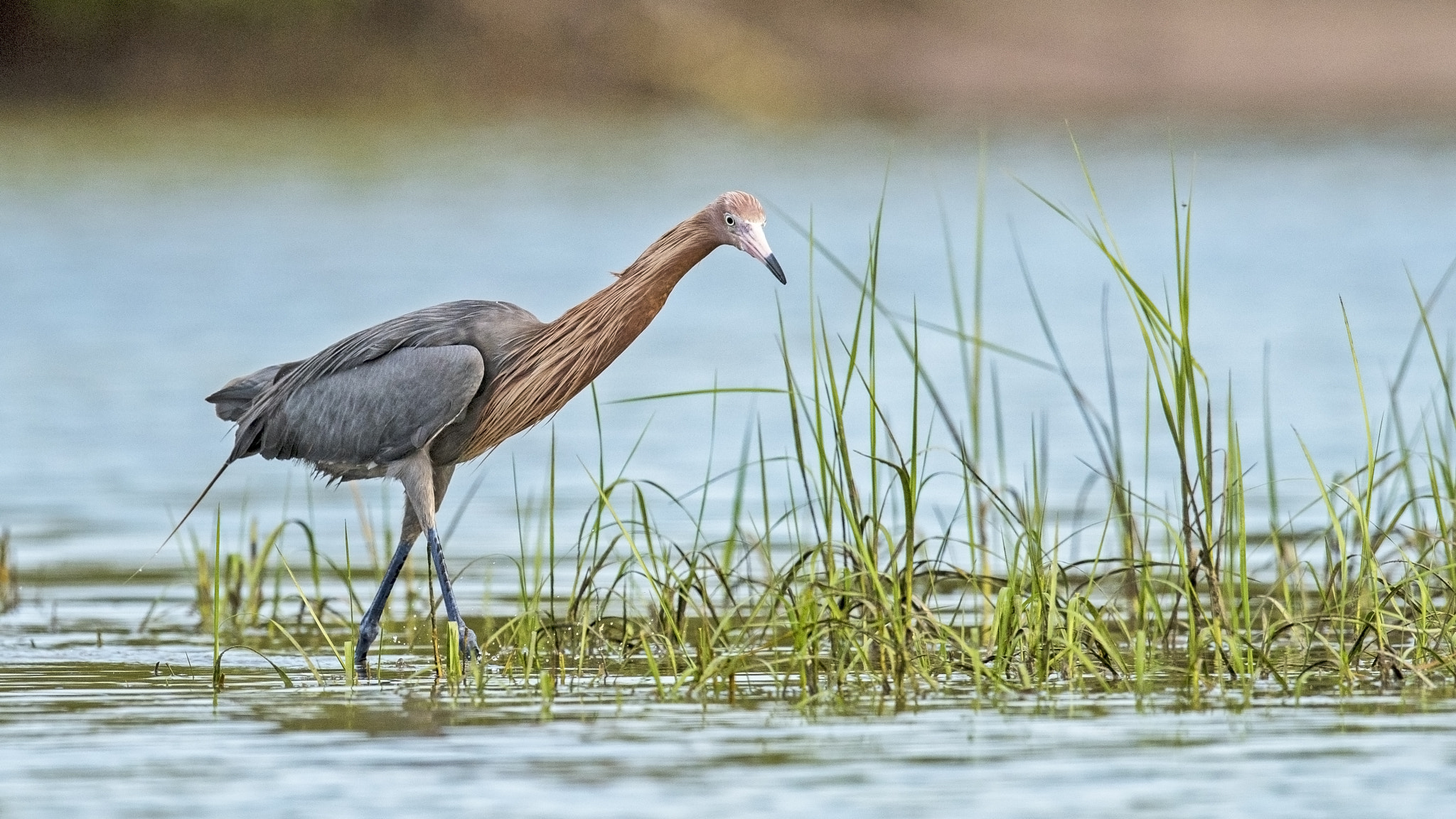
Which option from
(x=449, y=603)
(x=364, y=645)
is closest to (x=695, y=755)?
(x=449, y=603)

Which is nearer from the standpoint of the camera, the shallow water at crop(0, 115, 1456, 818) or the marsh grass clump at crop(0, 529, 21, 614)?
the shallow water at crop(0, 115, 1456, 818)

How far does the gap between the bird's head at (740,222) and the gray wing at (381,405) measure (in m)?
0.83

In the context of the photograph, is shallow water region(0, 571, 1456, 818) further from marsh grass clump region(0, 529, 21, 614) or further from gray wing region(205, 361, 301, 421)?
marsh grass clump region(0, 529, 21, 614)

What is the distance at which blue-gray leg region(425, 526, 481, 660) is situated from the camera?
6.28 metres

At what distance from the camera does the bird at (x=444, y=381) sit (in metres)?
6.68

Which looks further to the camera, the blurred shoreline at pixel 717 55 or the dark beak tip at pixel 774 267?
the blurred shoreline at pixel 717 55

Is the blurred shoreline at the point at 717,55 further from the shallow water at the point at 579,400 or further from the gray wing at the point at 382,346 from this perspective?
the gray wing at the point at 382,346

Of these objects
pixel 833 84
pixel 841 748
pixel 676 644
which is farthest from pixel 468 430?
pixel 833 84

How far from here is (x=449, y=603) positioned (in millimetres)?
6293

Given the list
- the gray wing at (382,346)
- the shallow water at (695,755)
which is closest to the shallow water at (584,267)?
the gray wing at (382,346)

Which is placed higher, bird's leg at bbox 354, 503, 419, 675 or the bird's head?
the bird's head

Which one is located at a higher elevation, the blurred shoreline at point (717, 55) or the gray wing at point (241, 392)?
the blurred shoreline at point (717, 55)

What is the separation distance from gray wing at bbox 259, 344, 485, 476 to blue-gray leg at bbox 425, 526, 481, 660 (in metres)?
0.30

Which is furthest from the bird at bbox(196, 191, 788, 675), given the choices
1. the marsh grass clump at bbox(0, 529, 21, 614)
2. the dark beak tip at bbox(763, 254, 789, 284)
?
the marsh grass clump at bbox(0, 529, 21, 614)
